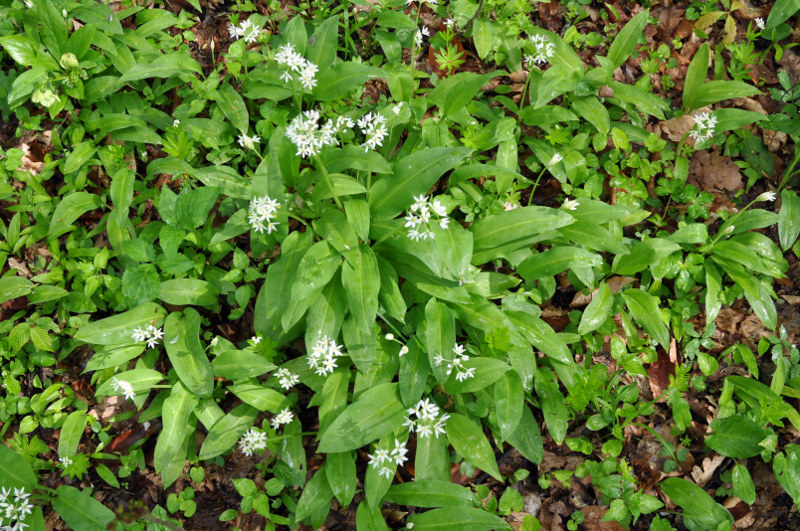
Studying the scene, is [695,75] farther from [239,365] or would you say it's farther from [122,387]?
[122,387]

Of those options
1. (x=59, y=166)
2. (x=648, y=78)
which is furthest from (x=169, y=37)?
(x=648, y=78)

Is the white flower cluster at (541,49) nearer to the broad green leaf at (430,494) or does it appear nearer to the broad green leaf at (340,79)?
the broad green leaf at (340,79)

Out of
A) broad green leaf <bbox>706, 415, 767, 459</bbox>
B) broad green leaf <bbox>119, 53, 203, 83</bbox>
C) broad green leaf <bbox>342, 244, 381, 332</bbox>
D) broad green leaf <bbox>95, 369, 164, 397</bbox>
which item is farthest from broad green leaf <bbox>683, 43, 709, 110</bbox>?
broad green leaf <bbox>95, 369, 164, 397</bbox>

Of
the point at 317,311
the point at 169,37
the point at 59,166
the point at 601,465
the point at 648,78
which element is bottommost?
the point at 601,465

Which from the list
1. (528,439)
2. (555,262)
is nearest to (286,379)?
(528,439)

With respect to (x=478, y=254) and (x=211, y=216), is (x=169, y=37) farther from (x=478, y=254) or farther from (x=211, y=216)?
(x=478, y=254)

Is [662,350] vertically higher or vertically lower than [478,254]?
lower

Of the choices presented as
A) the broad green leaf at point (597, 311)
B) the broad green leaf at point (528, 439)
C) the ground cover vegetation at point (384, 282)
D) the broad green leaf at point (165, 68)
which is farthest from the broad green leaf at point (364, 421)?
the broad green leaf at point (165, 68)
